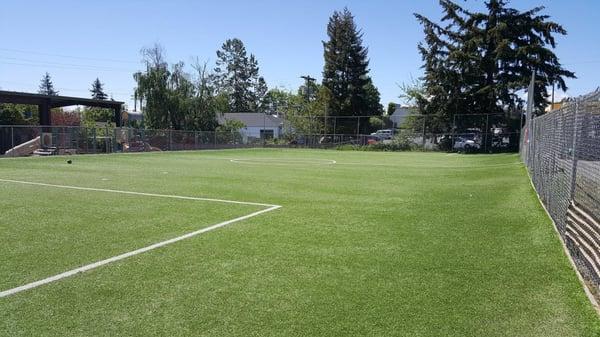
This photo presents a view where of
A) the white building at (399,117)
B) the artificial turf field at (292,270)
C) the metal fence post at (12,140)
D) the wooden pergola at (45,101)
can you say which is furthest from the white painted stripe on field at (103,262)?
the white building at (399,117)

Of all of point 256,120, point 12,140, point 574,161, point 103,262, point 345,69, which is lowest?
point 103,262

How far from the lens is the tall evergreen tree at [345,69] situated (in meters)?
61.2

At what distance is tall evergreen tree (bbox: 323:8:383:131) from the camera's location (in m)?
61.2

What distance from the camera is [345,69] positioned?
203 ft

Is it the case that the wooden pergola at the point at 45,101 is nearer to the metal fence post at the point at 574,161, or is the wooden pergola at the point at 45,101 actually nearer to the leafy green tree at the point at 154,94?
the leafy green tree at the point at 154,94

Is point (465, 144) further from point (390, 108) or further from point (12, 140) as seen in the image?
point (390, 108)

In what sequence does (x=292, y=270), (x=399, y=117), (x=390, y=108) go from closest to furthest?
(x=292, y=270) < (x=399, y=117) < (x=390, y=108)

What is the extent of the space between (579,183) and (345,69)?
57.0 metres

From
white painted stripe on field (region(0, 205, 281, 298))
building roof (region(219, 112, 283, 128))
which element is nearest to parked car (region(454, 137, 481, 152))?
white painted stripe on field (region(0, 205, 281, 298))

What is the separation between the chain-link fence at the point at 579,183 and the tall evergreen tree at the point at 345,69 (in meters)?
53.2

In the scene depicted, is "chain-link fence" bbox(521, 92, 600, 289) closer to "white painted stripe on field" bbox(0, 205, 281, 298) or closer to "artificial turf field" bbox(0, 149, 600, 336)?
"artificial turf field" bbox(0, 149, 600, 336)

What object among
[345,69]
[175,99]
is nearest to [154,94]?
[175,99]

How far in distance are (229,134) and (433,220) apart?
3889 cm

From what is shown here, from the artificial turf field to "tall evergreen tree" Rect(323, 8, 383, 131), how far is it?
5212 centimetres
